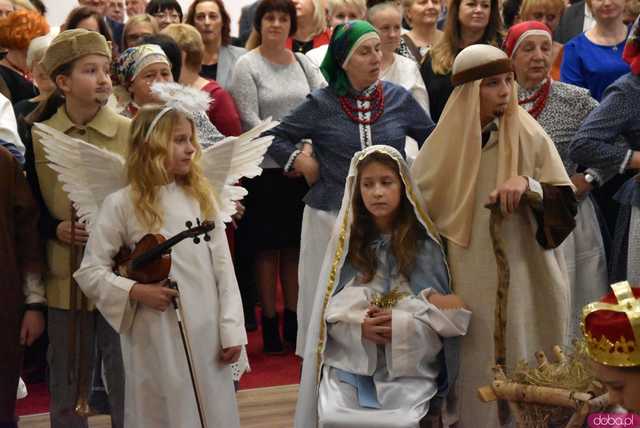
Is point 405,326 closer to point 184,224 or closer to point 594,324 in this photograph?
point 184,224

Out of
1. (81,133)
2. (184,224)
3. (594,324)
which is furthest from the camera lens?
(81,133)

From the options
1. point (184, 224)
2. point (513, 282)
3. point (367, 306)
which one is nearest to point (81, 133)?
point (184, 224)

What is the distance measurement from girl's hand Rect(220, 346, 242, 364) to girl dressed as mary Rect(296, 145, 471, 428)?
31 centimetres

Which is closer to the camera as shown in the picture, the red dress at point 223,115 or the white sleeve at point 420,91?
the red dress at point 223,115

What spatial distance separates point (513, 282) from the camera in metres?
4.62

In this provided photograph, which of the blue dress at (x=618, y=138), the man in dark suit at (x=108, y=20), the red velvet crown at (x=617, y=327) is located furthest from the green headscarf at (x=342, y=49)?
the red velvet crown at (x=617, y=327)

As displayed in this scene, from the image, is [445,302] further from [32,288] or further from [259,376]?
[259,376]

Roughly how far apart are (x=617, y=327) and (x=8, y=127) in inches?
108

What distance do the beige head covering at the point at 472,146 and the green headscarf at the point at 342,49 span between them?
100 cm

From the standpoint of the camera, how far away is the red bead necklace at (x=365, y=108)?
18.5 feet

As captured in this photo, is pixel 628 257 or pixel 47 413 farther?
pixel 47 413

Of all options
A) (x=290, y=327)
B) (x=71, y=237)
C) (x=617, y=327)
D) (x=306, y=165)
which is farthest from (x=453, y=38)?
(x=617, y=327)

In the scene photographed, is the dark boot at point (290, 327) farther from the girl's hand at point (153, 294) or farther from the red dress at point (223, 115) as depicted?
the girl's hand at point (153, 294)

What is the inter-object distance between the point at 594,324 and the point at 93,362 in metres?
2.47
